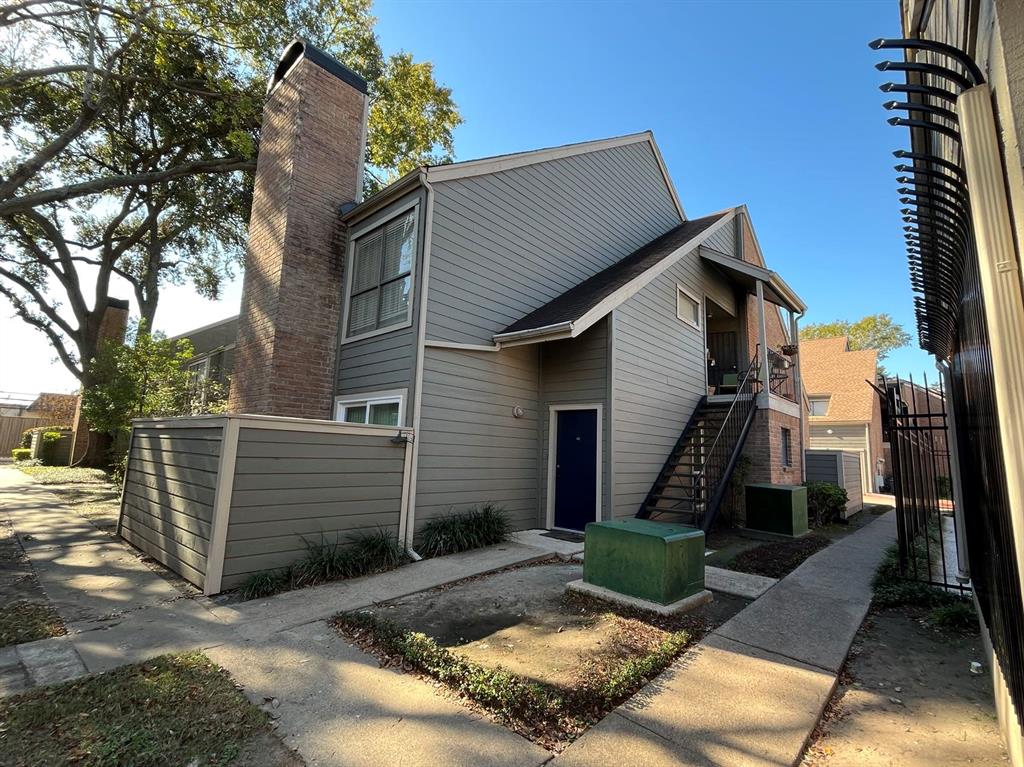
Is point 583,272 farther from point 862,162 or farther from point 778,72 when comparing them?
point 862,162

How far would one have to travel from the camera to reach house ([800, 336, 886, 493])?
22.1 meters

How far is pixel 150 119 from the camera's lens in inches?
587

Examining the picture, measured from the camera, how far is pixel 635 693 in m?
3.15

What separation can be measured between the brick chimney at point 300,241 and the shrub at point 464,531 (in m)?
3.48

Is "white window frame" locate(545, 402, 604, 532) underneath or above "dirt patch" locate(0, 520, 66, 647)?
above

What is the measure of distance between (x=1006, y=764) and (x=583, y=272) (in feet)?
30.6

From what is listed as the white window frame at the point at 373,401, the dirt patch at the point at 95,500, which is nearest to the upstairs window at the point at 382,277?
the white window frame at the point at 373,401

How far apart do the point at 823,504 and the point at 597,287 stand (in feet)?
23.2

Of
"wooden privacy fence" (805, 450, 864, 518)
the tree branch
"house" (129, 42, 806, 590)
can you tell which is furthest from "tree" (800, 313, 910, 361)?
the tree branch

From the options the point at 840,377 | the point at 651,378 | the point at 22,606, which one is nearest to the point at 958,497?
the point at 651,378

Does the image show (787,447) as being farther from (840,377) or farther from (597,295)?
(840,377)

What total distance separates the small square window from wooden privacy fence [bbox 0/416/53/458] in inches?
1292

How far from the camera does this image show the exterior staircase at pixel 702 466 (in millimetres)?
8242

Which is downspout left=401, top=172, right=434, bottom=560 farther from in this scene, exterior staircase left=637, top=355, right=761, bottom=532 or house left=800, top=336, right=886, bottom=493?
house left=800, top=336, right=886, bottom=493
